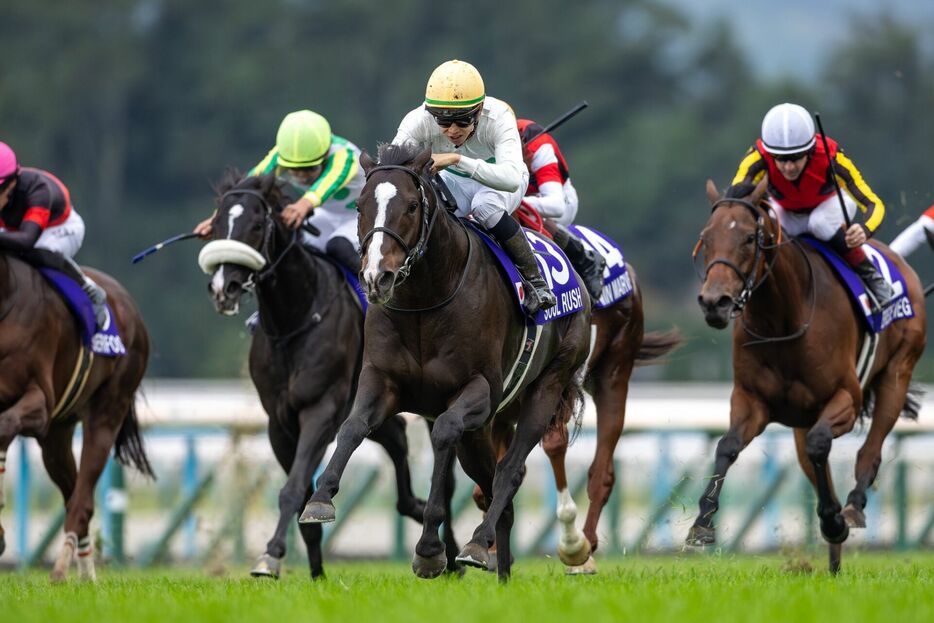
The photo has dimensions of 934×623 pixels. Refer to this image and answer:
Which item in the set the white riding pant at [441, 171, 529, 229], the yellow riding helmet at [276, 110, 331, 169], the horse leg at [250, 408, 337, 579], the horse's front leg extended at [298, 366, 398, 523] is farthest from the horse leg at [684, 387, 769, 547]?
the yellow riding helmet at [276, 110, 331, 169]

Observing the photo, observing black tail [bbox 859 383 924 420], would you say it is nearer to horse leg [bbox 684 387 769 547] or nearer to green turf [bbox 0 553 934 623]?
horse leg [bbox 684 387 769 547]

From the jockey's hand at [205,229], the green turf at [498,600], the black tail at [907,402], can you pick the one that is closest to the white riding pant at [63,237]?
the jockey's hand at [205,229]

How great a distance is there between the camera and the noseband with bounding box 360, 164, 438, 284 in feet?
24.2

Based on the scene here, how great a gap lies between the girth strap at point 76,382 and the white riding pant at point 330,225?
140cm

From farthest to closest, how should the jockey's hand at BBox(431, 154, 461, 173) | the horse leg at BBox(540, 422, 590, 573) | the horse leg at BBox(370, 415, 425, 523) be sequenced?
the horse leg at BBox(370, 415, 425, 523)
the horse leg at BBox(540, 422, 590, 573)
the jockey's hand at BBox(431, 154, 461, 173)

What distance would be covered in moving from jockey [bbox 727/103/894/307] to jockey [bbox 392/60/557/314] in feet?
5.71

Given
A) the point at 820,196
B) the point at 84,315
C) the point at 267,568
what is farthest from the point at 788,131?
the point at 84,315

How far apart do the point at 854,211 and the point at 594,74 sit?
30758mm

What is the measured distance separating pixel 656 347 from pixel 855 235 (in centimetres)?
181

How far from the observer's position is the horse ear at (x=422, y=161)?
25.3 ft

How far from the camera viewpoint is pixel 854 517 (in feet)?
30.5

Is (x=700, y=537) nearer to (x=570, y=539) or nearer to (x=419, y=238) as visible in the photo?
(x=570, y=539)

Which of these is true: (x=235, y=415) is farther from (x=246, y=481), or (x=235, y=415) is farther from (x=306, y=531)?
(x=306, y=531)

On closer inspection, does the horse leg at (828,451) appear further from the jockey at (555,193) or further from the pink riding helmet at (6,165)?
the pink riding helmet at (6,165)
